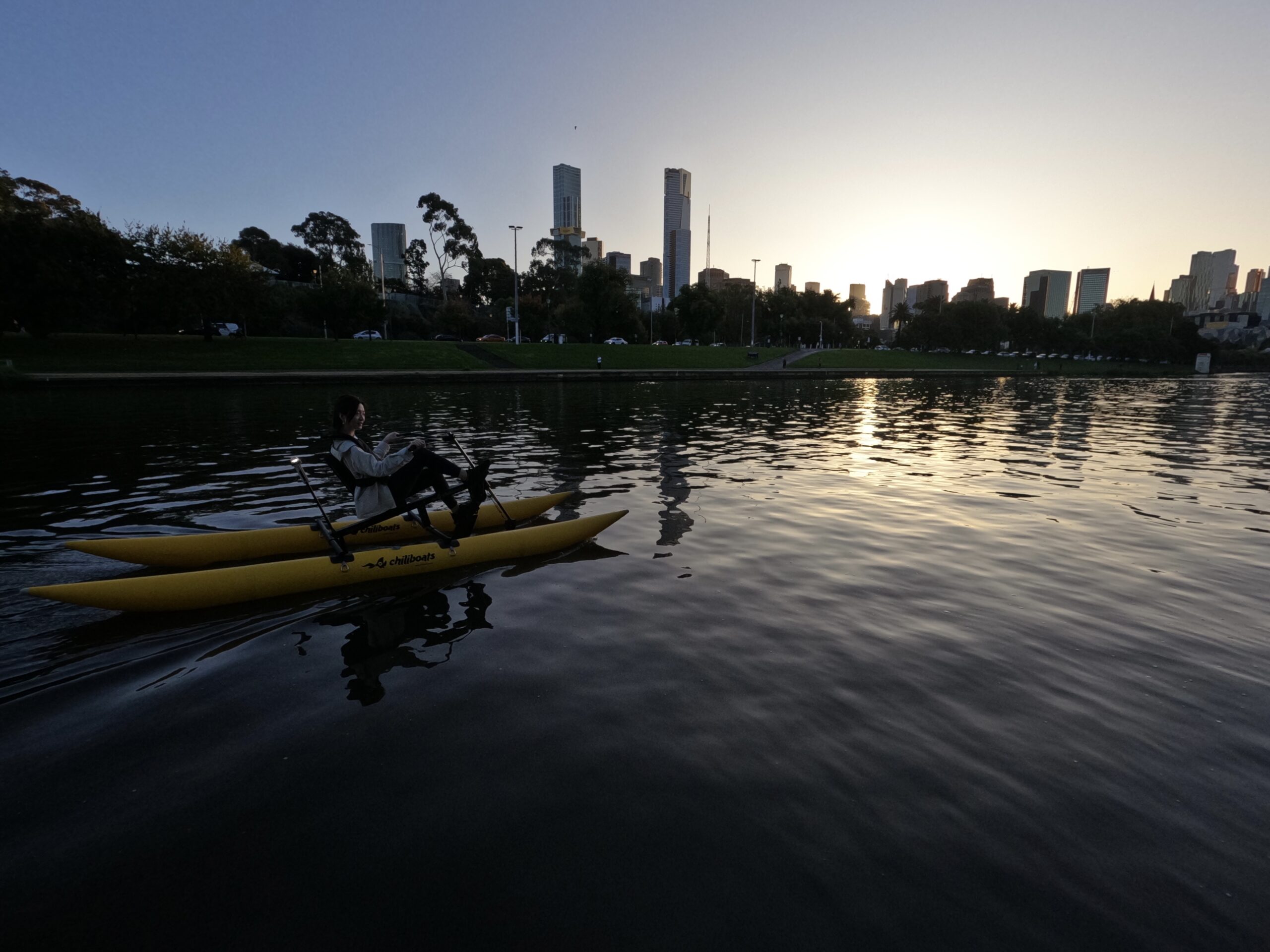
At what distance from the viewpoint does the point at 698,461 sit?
17.3 meters

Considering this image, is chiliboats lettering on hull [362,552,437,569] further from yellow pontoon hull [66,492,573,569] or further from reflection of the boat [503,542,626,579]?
reflection of the boat [503,542,626,579]

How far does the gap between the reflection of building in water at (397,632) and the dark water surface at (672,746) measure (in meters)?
0.05

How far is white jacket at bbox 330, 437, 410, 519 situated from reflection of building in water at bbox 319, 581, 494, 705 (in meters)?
1.47

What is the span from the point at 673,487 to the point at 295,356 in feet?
164

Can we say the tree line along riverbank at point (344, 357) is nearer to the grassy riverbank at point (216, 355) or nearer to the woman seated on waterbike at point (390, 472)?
the grassy riverbank at point (216, 355)

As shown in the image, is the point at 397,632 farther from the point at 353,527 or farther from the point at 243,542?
the point at 243,542

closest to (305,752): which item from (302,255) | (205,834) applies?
(205,834)

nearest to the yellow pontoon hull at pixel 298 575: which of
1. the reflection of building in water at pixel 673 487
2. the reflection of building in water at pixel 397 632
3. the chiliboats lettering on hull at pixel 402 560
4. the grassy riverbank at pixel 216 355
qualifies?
the chiliboats lettering on hull at pixel 402 560

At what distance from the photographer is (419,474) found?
8.95 metres

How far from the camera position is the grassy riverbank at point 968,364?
78250 mm

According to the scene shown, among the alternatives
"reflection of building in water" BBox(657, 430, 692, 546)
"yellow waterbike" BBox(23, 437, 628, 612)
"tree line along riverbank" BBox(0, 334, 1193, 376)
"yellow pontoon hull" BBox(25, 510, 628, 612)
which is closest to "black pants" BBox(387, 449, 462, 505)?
"yellow waterbike" BBox(23, 437, 628, 612)

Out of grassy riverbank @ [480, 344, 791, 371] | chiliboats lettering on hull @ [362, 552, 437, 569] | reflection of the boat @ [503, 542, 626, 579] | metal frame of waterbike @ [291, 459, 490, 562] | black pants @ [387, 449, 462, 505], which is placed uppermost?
grassy riverbank @ [480, 344, 791, 371]

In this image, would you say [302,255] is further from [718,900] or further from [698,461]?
[718,900]

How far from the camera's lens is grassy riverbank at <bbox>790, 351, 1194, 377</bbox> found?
7825 cm
